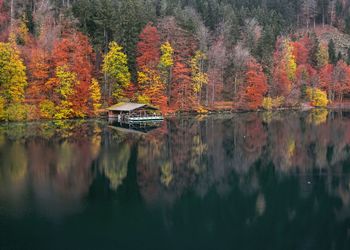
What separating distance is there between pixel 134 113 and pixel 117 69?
13041 mm

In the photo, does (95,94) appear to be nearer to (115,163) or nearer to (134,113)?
(134,113)

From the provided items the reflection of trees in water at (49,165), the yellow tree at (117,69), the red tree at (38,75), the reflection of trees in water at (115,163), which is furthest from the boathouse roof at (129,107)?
the reflection of trees in water at (115,163)

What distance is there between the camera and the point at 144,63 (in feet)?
249

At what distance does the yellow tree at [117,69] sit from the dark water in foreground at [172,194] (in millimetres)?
31505

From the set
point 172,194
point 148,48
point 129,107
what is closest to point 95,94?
point 129,107

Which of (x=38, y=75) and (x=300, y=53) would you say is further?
(x=300, y=53)

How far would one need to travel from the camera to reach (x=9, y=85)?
5653 cm

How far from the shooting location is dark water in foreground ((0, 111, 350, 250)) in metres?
16.9

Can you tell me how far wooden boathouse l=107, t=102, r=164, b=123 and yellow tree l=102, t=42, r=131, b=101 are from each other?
7.57m

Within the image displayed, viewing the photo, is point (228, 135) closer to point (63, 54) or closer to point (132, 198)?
point (132, 198)

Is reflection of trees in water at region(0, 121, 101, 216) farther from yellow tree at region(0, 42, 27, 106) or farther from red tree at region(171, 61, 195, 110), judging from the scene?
red tree at region(171, 61, 195, 110)

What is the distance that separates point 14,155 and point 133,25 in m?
51.6

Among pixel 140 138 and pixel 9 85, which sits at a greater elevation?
pixel 9 85

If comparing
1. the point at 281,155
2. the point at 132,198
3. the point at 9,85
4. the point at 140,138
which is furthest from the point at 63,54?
the point at 132,198
